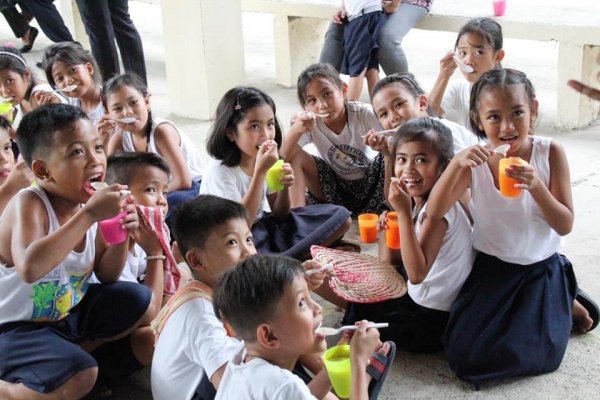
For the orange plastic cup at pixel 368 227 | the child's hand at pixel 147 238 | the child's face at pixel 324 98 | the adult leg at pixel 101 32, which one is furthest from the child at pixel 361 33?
the child's hand at pixel 147 238

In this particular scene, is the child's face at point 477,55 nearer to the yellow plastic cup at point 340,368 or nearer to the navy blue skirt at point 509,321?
the navy blue skirt at point 509,321

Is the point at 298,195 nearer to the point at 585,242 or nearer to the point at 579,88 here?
the point at 585,242

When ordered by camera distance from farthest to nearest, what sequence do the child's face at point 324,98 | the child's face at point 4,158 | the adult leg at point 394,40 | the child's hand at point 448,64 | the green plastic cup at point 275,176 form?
the adult leg at point 394,40 < the child's hand at point 448,64 < the child's face at point 324,98 < the child's face at point 4,158 < the green plastic cup at point 275,176

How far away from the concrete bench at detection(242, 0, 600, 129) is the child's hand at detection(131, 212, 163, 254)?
3.31 m

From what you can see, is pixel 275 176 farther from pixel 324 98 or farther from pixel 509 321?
pixel 509 321

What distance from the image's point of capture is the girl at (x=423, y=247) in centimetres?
257

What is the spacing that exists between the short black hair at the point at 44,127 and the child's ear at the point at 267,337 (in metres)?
1.05

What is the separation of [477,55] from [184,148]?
Answer: 4.89 feet

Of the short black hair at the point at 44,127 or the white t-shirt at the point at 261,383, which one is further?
the short black hair at the point at 44,127

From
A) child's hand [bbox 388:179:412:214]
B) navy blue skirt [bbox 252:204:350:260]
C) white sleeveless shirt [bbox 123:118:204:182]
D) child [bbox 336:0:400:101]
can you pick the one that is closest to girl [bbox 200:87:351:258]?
navy blue skirt [bbox 252:204:350:260]

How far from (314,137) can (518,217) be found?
4.60 ft

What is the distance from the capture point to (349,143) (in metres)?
3.69

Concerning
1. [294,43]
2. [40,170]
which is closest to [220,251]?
[40,170]

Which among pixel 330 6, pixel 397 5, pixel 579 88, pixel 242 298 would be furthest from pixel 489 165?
pixel 330 6
